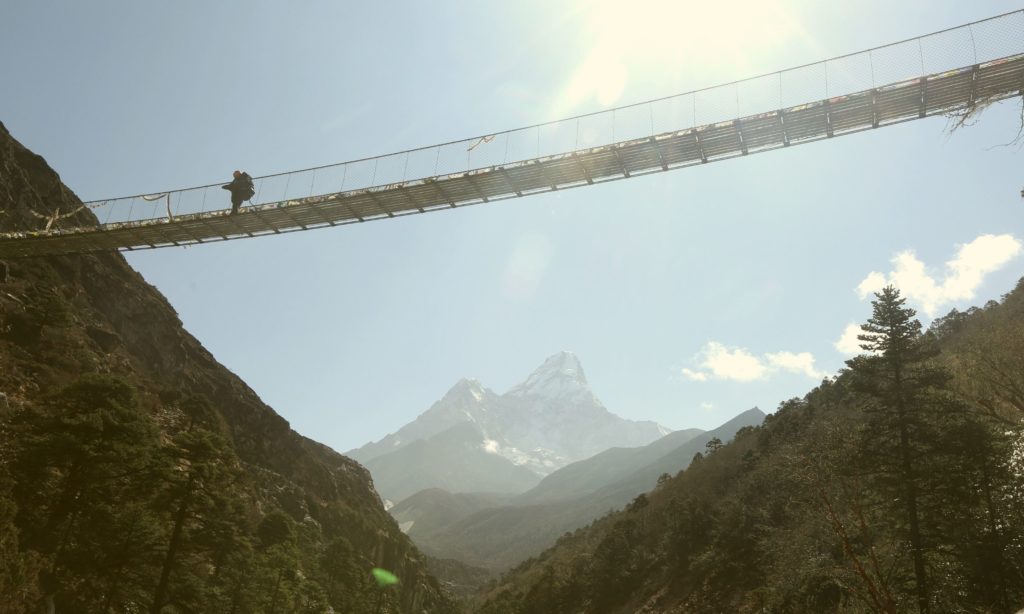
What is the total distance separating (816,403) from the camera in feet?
255

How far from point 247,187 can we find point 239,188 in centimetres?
33

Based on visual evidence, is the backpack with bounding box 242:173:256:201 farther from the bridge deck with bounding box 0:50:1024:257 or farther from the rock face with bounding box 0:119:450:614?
the rock face with bounding box 0:119:450:614

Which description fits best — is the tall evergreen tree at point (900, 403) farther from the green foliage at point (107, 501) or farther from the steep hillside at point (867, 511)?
the green foliage at point (107, 501)

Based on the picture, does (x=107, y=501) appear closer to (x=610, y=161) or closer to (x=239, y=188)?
(x=239, y=188)

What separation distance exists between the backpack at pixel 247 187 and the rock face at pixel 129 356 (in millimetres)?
20959

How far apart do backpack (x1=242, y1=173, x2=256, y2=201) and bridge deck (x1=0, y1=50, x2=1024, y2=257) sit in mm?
640

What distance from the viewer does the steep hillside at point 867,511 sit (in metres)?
14.9

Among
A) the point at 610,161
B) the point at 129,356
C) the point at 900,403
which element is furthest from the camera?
the point at 129,356

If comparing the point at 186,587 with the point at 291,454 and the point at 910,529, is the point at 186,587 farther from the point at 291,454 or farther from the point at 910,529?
the point at 291,454

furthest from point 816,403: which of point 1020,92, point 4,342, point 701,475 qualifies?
point 4,342

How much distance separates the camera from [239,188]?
22.8 meters

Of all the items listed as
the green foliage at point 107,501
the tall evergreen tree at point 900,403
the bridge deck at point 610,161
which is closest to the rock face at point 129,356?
A: the green foliage at point 107,501

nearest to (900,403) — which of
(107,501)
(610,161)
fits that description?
(610,161)

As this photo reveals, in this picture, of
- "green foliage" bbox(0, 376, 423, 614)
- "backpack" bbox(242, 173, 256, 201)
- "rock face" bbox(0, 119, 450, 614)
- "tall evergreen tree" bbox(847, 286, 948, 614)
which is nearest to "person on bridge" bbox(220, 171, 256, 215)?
"backpack" bbox(242, 173, 256, 201)
